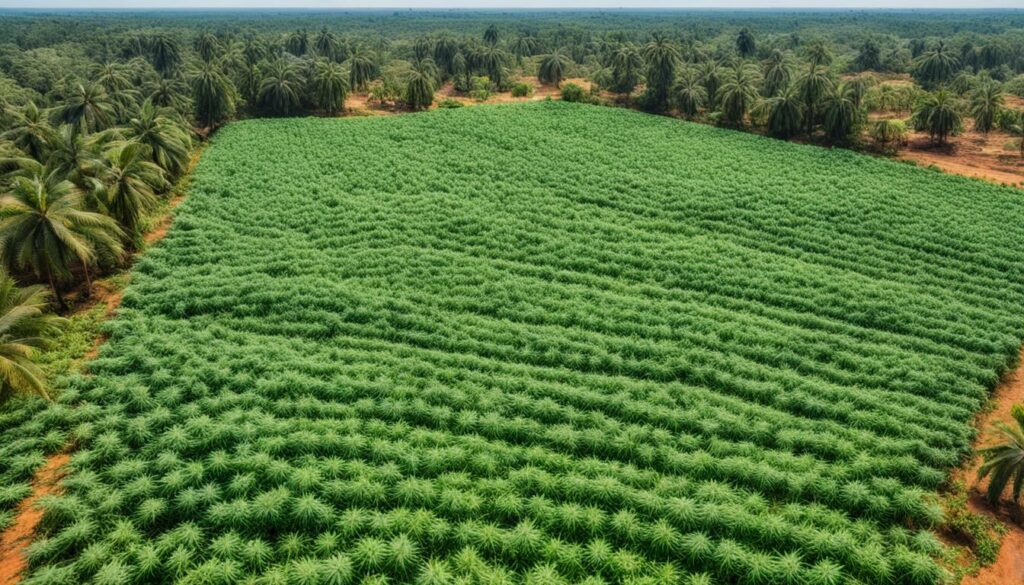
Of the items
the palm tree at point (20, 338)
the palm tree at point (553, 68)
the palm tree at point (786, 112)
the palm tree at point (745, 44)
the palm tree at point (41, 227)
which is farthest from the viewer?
the palm tree at point (745, 44)

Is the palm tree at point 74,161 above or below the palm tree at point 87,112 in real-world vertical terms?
below

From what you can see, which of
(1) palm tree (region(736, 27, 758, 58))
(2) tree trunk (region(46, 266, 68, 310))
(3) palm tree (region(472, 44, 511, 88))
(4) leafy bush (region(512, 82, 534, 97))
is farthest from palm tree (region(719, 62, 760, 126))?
(2) tree trunk (region(46, 266, 68, 310))

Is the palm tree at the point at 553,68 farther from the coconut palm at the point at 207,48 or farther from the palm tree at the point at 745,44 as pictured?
the coconut palm at the point at 207,48

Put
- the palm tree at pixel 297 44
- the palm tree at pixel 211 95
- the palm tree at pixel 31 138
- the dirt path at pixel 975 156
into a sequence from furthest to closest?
the palm tree at pixel 297 44, the palm tree at pixel 211 95, the dirt path at pixel 975 156, the palm tree at pixel 31 138

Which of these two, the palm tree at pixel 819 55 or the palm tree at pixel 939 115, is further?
the palm tree at pixel 819 55

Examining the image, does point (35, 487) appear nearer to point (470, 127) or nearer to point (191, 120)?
point (470, 127)

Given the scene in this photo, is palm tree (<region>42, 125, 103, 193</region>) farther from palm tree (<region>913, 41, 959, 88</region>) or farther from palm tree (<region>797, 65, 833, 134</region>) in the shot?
palm tree (<region>913, 41, 959, 88</region>)

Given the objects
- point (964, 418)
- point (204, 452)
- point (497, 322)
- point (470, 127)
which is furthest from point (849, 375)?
point (470, 127)

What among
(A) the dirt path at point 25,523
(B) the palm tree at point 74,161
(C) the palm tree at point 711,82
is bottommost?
(A) the dirt path at point 25,523

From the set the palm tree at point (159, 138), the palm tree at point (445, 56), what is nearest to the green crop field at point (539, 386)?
the palm tree at point (159, 138)
